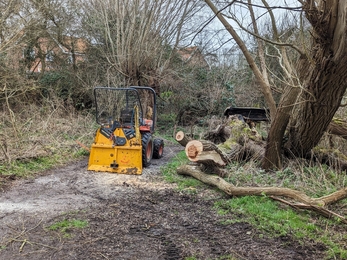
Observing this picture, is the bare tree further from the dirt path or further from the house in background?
the dirt path

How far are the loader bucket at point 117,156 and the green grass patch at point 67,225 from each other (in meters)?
2.80

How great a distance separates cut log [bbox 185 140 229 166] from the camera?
6.03 meters

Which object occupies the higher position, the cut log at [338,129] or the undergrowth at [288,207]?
the cut log at [338,129]

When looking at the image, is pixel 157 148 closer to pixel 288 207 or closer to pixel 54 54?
pixel 288 207

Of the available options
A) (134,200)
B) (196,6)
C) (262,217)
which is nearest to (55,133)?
(134,200)

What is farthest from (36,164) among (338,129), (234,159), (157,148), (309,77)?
(338,129)

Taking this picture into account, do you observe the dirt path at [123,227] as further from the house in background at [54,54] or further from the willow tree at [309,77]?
the house in background at [54,54]

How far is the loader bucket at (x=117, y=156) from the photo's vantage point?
6895mm

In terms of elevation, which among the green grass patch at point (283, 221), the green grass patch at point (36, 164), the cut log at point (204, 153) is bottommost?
the green grass patch at point (36, 164)

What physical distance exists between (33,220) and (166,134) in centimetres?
1061

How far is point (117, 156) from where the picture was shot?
6.99m

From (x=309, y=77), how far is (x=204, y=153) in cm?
225

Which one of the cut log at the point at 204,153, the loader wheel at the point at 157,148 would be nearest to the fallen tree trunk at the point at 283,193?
the cut log at the point at 204,153

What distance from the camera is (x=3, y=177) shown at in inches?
233
